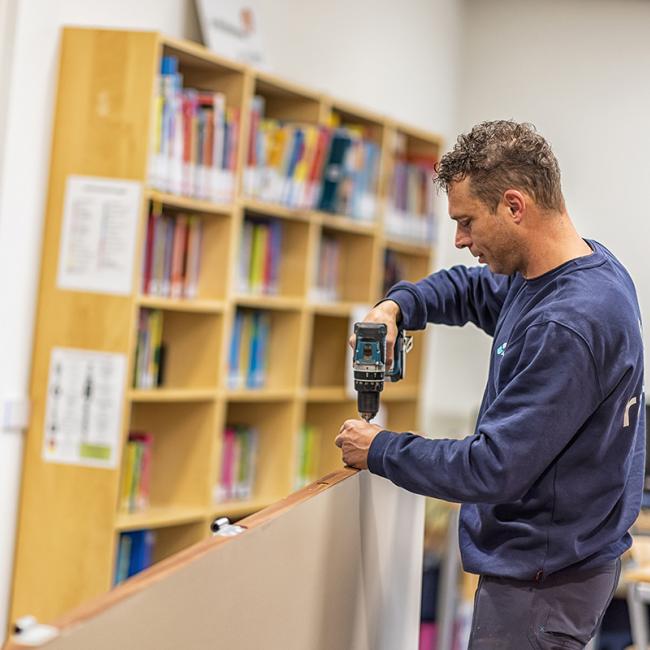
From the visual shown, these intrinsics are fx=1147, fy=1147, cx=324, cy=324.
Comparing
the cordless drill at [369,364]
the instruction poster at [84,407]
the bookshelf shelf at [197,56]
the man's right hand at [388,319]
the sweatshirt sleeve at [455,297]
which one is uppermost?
the bookshelf shelf at [197,56]

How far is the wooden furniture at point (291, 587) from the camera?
1.47 meters

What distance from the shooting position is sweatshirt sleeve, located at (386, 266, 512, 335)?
8.39 ft

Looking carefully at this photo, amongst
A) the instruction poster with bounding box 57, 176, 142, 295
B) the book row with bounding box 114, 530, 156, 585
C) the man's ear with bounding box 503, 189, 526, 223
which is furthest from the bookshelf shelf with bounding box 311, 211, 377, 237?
the man's ear with bounding box 503, 189, 526, 223

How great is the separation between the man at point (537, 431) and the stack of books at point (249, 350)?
2172 millimetres

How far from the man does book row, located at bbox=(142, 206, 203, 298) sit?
70.6 inches

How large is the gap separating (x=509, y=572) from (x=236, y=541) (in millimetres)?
641

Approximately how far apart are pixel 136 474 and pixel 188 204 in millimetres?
953

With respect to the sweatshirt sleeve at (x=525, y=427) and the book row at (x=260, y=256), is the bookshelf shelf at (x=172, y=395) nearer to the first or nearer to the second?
the book row at (x=260, y=256)

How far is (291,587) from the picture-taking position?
2021 millimetres

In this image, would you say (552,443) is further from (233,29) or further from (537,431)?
(233,29)

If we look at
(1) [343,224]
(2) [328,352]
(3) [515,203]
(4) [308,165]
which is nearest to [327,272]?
(1) [343,224]

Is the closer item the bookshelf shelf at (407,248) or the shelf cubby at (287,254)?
the shelf cubby at (287,254)

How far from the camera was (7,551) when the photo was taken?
3.71 metres

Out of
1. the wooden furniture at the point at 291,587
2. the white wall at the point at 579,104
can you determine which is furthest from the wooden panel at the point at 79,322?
the white wall at the point at 579,104
